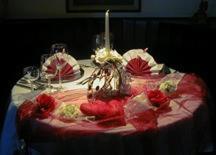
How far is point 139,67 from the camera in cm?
203

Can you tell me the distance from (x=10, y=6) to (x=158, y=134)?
2357 mm

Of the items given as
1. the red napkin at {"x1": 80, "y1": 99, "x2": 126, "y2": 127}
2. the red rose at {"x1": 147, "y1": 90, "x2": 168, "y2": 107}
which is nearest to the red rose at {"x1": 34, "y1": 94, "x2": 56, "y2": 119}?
the red napkin at {"x1": 80, "y1": 99, "x2": 126, "y2": 127}

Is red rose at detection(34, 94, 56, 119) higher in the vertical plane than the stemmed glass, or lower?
lower

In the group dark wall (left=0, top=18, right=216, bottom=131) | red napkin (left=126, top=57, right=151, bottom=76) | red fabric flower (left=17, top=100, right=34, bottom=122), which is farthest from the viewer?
dark wall (left=0, top=18, right=216, bottom=131)

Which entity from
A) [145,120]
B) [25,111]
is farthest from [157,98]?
[25,111]

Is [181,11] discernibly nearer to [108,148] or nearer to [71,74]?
[71,74]

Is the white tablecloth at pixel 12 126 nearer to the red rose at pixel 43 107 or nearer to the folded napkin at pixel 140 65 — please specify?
the red rose at pixel 43 107

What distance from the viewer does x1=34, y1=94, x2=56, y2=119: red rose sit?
4.95 feet

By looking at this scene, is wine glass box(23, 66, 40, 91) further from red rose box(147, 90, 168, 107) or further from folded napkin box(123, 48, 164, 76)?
red rose box(147, 90, 168, 107)

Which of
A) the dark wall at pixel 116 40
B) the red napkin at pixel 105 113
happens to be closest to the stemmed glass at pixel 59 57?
the red napkin at pixel 105 113

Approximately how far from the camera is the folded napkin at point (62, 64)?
6.35ft

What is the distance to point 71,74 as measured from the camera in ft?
6.53

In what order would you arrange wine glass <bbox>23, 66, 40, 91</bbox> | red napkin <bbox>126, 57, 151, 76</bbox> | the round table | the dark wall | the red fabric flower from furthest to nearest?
the dark wall < red napkin <bbox>126, 57, 151, 76</bbox> < wine glass <bbox>23, 66, 40, 91</bbox> < the red fabric flower < the round table
